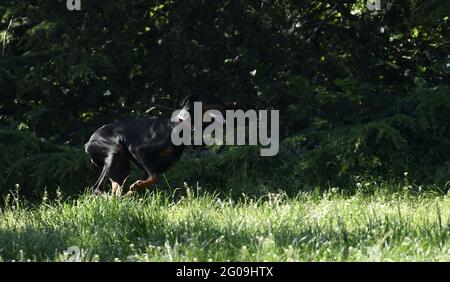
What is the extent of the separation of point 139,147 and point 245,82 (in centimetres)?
460

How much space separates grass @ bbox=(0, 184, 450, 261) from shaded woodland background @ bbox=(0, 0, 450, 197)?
281 centimetres

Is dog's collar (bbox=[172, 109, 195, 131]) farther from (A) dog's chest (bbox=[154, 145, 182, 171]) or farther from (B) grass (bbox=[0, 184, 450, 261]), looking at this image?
(B) grass (bbox=[0, 184, 450, 261])

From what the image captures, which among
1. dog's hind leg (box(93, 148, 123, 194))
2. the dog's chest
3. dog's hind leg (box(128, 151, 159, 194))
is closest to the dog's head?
the dog's chest

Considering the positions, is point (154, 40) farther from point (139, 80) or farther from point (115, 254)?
point (115, 254)

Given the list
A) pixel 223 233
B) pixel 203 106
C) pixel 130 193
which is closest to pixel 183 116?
pixel 203 106

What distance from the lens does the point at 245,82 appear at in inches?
515

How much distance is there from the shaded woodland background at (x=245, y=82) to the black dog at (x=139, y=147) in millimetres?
2326

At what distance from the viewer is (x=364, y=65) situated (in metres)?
13.0

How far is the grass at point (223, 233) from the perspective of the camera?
5996 mm

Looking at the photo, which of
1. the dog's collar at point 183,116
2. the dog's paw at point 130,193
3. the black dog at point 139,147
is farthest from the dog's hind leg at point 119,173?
the dog's collar at point 183,116

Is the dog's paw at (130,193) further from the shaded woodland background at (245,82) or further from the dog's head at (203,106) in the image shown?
the shaded woodland background at (245,82)

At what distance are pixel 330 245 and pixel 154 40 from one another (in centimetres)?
758

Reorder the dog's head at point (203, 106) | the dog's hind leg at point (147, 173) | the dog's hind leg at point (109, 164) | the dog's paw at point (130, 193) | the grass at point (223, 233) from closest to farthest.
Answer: the grass at point (223, 233) → the dog's paw at point (130, 193) → the dog's head at point (203, 106) → the dog's hind leg at point (147, 173) → the dog's hind leg at point (109, 164)

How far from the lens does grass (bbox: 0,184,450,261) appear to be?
5996 mm
